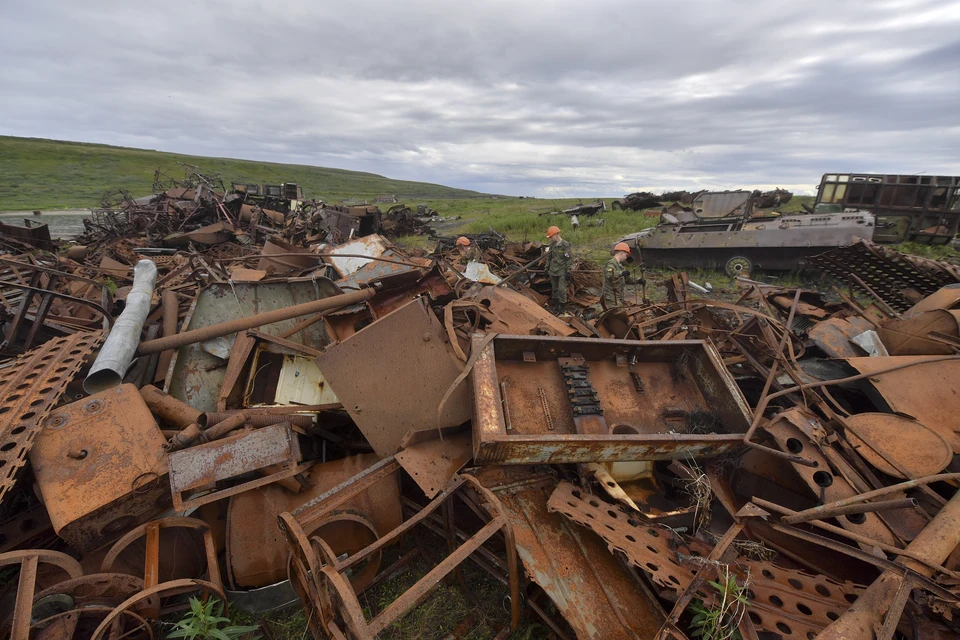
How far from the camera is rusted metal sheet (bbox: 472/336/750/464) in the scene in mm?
2506

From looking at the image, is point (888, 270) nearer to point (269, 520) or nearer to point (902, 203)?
point (269, 520)

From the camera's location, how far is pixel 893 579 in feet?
5.65

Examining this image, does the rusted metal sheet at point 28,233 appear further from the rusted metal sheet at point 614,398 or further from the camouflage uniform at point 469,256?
the rusted metal sheet at point 614,398

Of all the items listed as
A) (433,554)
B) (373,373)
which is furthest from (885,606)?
(373,373)

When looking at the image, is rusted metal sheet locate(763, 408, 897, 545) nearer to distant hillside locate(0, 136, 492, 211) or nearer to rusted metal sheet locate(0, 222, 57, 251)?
rusted metal sheet locate(0, 222, 57, 251)

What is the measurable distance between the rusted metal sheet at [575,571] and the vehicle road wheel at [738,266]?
29.6ft

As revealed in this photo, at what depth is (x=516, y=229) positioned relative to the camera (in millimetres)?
18750

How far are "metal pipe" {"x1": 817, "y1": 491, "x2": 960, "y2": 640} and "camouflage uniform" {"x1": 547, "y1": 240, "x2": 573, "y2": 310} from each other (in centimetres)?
538

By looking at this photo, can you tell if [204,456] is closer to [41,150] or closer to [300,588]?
[300,588]

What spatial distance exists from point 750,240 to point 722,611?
9.59 metres

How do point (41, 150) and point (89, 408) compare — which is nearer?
point (89, 408)

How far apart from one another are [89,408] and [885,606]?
4.19m

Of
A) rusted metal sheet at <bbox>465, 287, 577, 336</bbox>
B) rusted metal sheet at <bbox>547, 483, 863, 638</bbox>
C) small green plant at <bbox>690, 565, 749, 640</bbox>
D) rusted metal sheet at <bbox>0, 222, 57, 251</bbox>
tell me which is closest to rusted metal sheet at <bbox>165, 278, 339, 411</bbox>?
rusted metal sheet at <bbox>465, 287, 577, 336</bbox>

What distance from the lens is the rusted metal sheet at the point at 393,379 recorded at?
2.92 meters
